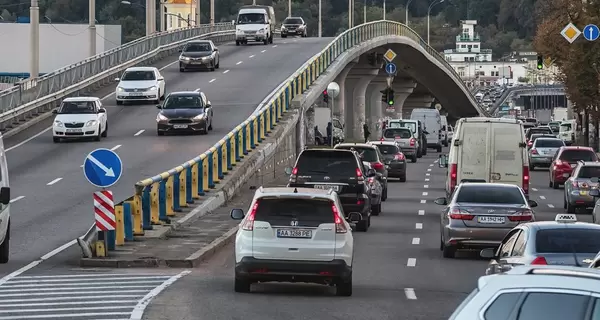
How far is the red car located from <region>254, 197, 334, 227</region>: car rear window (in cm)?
3127

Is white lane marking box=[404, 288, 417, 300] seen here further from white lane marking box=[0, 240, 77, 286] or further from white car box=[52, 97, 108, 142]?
white car box=[52, 97, 108, 142]

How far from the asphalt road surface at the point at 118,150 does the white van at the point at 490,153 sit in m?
8.23

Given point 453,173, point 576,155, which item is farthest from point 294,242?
point 576,155

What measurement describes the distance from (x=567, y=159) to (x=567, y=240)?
110ft

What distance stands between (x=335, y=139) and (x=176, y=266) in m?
53.7

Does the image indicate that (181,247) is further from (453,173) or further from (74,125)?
(74,125)

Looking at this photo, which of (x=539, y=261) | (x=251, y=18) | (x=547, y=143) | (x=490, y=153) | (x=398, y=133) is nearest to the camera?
(x=539, y=261)

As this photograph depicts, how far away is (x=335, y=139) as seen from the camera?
251 feet

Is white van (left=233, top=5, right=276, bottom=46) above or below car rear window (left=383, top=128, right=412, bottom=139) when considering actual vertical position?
above

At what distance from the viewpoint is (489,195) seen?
25812 mm

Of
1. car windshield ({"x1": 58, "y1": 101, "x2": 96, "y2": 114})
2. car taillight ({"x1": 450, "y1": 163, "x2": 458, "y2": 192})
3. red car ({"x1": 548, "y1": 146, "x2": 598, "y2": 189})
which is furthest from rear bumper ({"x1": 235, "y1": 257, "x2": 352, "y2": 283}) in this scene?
car windshield ({"x1": 58, "y1": 101, "x2": 96, "y2": 114})

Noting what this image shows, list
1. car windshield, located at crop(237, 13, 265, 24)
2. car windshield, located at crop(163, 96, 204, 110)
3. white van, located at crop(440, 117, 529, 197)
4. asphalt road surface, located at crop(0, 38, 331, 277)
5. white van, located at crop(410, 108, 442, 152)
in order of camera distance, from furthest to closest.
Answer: car windshield, located at crop(237, 13, 265, 24) → white van, located at crop(410, 108, 442, 152) → car windshield, located at crop(163, 96, 204, 110) → white van, located at crop(440, 117, 529, 197) → asphalt road surface, located at crop(0, 38, 331, 277)

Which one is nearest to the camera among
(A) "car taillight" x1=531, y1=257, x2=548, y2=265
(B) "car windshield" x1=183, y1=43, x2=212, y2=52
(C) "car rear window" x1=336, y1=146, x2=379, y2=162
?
(A) "car taillight" x1=531, y1=257, x2=548, y2=265

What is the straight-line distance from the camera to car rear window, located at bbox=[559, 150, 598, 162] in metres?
49.1
